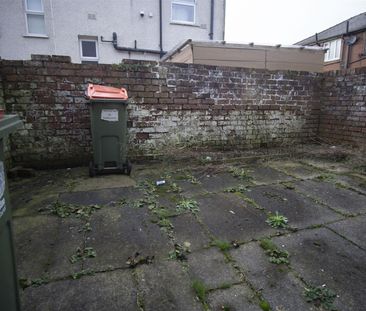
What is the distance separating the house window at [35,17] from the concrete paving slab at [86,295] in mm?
9630

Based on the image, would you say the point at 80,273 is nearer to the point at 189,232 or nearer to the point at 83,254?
the point at 83,254

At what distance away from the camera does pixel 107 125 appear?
3582mm

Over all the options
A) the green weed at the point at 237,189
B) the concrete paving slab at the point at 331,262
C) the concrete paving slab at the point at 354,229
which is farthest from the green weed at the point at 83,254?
the concrete paving slab at the point at 354,229

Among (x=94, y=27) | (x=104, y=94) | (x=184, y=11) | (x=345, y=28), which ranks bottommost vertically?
(x=104, y=94)

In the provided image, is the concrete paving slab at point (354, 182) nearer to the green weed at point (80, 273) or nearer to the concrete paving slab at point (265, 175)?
the concrete paving slab at point (265, 175)

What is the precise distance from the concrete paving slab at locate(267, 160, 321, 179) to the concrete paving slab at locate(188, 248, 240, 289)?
98.2 inches

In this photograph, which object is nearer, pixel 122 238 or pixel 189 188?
pixel 122 238

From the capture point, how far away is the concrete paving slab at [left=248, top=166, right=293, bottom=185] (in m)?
3.57

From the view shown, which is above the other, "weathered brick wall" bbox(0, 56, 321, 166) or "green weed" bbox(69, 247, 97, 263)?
"weathered brick wall" bbox(0, 56, 321, 166)

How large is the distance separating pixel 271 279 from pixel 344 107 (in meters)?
5.01

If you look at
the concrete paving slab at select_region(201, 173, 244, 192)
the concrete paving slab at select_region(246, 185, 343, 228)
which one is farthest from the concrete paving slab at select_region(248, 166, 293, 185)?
the concrete paving slab at select_region(201, 173, 244, 192)

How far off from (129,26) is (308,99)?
23.1 feet

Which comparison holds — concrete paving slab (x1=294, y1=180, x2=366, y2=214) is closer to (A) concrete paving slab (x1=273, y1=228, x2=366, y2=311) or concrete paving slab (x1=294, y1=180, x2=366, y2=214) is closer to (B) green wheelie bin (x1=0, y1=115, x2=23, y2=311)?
(A) concrete paving slab (x1=273, y1=228, x2=366, y2=311)

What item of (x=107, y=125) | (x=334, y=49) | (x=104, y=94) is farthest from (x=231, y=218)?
(x=334, y=49)
